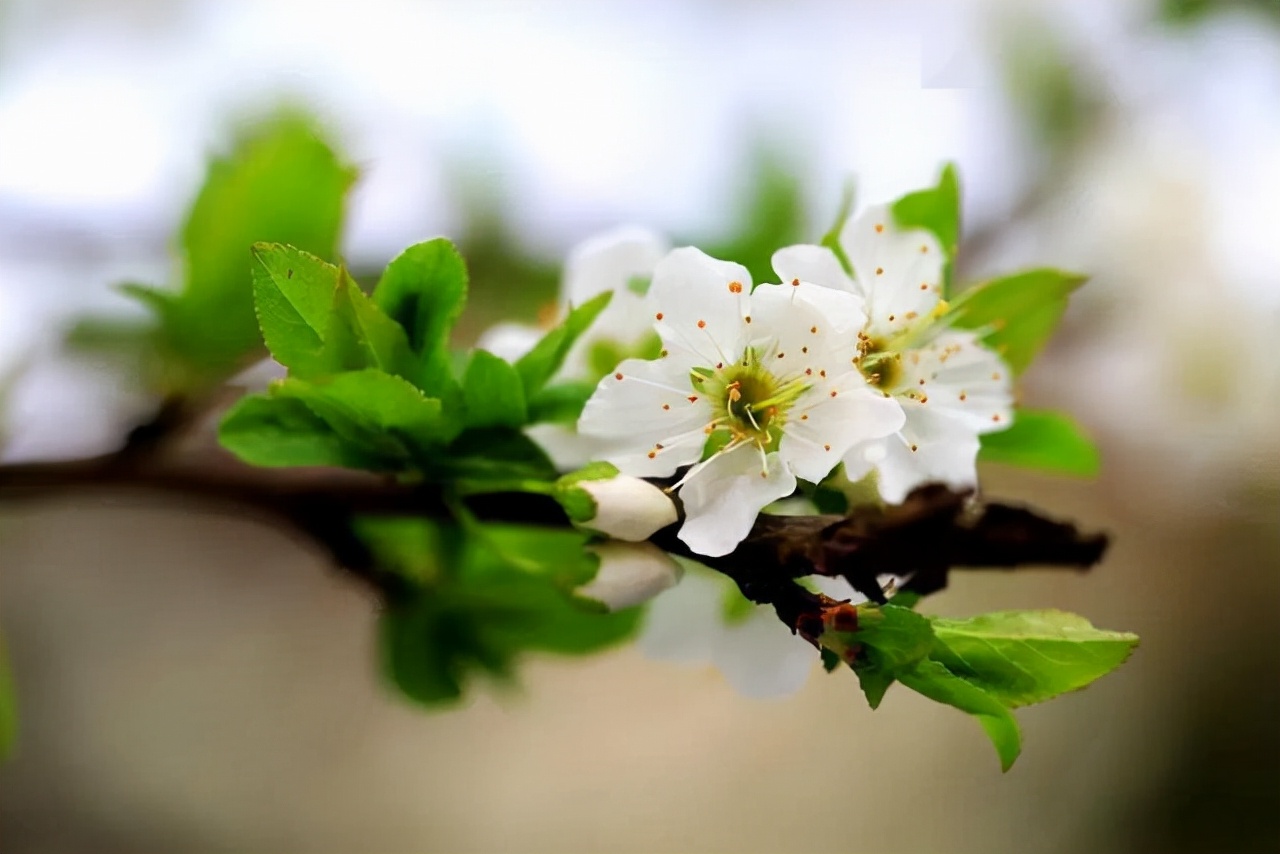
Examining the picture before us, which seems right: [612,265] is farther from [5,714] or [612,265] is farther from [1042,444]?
[5,714]

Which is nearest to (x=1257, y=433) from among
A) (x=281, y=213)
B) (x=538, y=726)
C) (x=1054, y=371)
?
(x=1054, y=371)

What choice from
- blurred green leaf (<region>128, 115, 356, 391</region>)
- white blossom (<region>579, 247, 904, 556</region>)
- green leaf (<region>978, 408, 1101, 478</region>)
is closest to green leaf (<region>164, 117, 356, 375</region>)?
blurred green leaf (<region>128, 115, 356, 391</region>)

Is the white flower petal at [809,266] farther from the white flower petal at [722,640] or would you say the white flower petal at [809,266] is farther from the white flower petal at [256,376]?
the white flower petal at [256,376]

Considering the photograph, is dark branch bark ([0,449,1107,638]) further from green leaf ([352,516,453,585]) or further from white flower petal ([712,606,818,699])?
green leaf ([352,516,453,585])

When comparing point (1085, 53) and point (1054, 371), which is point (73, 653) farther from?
point (1085, 53)

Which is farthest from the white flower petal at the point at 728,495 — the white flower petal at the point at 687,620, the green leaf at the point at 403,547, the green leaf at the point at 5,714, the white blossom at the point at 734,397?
the green leaf at the point at 5,714
